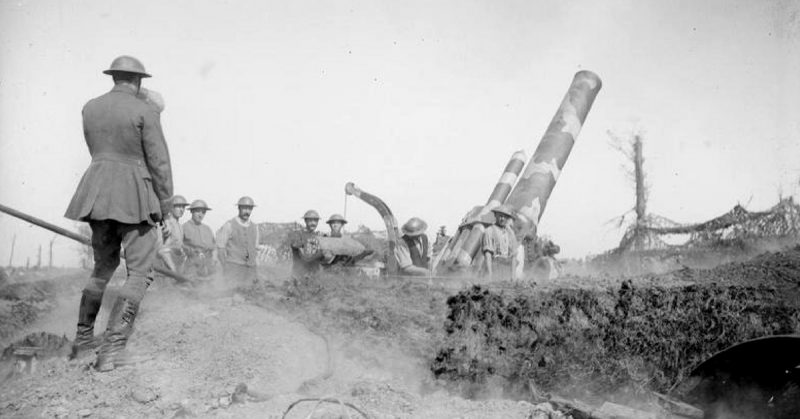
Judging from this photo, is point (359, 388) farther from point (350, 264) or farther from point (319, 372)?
point (350, 264)

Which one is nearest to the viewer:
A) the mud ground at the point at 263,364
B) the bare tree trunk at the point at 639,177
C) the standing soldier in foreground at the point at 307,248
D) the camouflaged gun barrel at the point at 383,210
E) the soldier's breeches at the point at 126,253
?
the mud ground at the point at 263,364

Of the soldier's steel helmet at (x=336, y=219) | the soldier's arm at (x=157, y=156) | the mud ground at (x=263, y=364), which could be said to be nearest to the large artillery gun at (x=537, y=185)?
the soldier's steel helmet at (x=336, y=219)

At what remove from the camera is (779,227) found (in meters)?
10.9

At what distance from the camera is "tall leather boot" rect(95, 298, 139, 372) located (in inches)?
157

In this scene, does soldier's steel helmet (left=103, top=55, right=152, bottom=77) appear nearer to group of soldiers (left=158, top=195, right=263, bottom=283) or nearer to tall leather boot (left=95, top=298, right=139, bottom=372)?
tall leather boot (left=95, top=298, right=139, bottom=372)

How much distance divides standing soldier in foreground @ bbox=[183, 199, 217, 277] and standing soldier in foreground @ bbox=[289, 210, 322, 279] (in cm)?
139

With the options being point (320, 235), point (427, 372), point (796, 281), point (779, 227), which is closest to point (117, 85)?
point (427, 372)

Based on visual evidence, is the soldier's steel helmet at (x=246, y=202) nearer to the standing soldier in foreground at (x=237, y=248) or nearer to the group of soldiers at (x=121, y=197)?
the standing soldier in foreground at (x=237, y=248)

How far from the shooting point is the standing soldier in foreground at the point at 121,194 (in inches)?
160

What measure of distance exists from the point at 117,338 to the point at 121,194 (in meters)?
0.98

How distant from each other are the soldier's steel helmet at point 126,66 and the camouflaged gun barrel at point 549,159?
710 centimetres

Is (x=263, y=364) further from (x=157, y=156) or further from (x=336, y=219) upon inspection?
(x=336, y=219)

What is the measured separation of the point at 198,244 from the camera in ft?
36.1

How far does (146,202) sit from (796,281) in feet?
14.8
